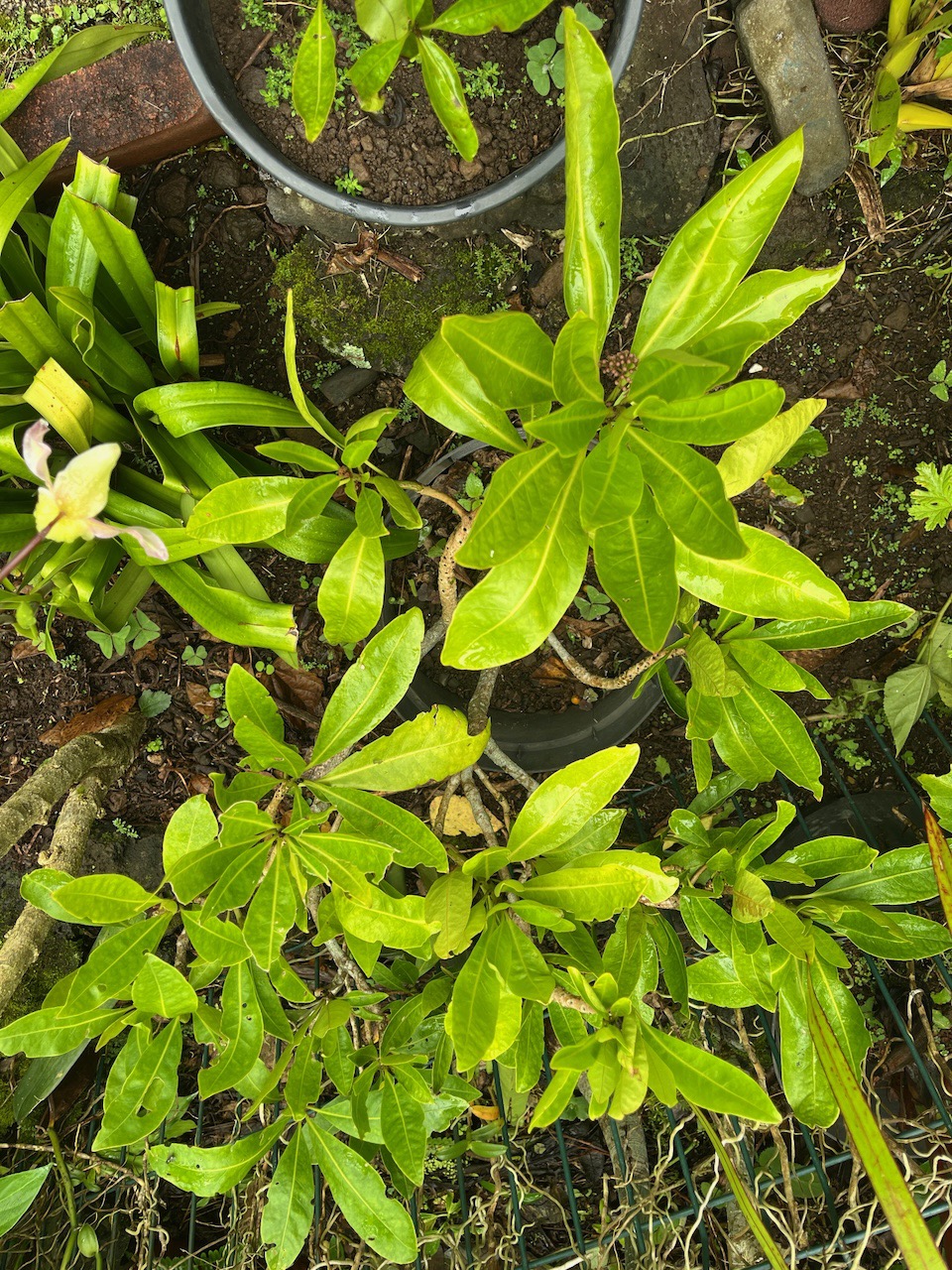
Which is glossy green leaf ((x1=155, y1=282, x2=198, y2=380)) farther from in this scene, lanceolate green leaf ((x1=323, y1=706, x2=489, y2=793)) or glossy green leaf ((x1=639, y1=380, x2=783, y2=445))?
glossy green leaf ((x1=639, y1=380, x2=783, y2=445))

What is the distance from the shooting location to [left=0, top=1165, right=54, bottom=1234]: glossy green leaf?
1.56 m

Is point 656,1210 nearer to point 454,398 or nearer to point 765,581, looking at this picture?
point 765,581

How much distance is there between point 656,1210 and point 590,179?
180 centimetres

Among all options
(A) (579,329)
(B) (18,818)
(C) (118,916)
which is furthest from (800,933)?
(B) (18,818)

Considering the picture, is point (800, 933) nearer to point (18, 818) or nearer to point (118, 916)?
point (118, 916)

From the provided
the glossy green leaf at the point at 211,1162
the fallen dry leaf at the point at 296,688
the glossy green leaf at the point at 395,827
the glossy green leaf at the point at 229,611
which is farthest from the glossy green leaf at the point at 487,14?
the glossy green leaf at the point at 211,1162

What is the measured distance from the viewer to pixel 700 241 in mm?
1033

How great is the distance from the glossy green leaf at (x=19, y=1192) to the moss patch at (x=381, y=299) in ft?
5.80

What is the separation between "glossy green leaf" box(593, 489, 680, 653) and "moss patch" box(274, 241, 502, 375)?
99 centimetres

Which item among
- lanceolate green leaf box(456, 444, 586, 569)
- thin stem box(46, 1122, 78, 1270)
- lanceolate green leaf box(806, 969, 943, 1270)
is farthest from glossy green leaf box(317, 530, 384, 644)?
thin stem box(46, 1122, 78, 1270)

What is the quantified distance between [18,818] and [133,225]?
1.31 m

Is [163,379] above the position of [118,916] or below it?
above

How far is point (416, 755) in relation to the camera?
122 centimetres

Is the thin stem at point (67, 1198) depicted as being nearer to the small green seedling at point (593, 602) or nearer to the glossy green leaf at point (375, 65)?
the small green seedling at point (593, 602)
